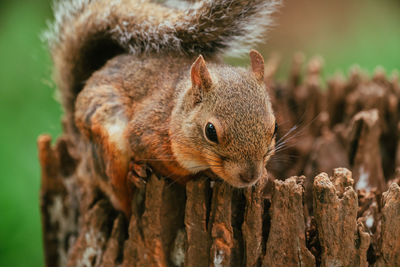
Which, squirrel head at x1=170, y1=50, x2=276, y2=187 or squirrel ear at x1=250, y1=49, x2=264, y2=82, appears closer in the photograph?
squirrel head at x1=170, y1=50, x2=276, y2=187

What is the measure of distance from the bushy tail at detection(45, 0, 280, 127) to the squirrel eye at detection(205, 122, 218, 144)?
395 mm

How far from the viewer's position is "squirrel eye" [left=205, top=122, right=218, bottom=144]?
119cm

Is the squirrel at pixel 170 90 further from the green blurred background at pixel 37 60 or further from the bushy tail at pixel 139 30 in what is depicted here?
the green blurred background at pixel 37 60

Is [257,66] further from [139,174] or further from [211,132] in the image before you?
[139,174]

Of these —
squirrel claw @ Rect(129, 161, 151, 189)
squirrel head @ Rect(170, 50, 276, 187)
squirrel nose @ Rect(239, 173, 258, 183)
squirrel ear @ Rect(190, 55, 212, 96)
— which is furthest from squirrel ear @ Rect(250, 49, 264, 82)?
squirrel claw @ Rect(129, 161, 151, 189)

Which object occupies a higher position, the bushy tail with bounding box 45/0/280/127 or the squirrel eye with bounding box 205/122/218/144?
the bushy tail with bounding box 45/0/280/127

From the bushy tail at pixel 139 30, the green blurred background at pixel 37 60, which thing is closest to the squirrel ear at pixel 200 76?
the bushy tail at pixel 139 30

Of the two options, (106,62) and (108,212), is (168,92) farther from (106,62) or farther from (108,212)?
(108,212)

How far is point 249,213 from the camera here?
124cm

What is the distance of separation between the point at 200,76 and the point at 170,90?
0.73 feet

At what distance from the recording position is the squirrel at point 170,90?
3.91 ft

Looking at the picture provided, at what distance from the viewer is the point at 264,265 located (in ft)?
4.02

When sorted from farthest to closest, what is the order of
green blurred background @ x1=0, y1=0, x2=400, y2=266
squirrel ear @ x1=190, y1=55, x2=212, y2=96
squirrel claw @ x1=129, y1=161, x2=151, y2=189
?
green blurred background @ x1=0, y1=0, x2=400, y2=266 → squirrel claw @ x1=129, y1=161, x2=151, y2=189 → squirrel ear @ x1=190, y1=55, x2=212, y2=96

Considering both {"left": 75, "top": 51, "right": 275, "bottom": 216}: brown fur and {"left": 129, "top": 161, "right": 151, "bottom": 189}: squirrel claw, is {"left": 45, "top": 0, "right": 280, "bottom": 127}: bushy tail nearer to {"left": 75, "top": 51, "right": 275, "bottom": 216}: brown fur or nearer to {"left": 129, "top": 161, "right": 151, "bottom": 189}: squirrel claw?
{"left": 75, "top": 51, "right": 275, "bottom": 216}: brown fur
